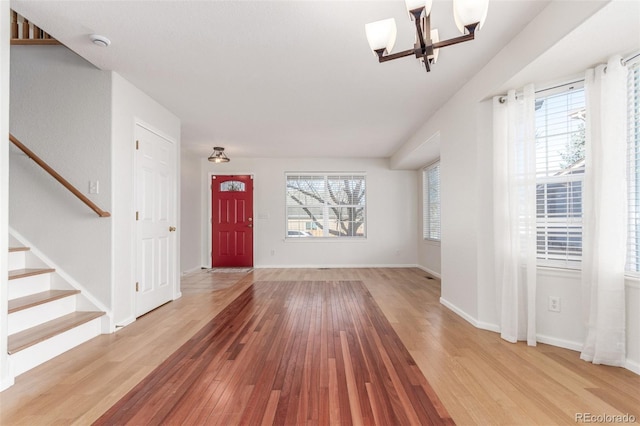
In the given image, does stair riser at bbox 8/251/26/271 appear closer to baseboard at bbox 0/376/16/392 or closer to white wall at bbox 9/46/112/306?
white wall at bbox 9/46/112/306

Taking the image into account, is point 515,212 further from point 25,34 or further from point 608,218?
point 25,34

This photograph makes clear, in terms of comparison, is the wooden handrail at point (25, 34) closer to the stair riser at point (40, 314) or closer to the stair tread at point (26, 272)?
the stair tread at point (26, 272)

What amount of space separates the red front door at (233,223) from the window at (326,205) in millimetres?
912

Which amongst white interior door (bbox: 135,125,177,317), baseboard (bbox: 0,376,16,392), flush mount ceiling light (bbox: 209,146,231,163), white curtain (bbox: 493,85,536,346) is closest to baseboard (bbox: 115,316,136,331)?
white interior door (bbox: 135,125,177,317)

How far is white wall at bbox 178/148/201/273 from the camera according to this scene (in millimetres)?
6024

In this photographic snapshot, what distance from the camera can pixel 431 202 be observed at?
20.3ft

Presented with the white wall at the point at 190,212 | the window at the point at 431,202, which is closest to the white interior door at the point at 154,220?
the white wall at the point at 190,212

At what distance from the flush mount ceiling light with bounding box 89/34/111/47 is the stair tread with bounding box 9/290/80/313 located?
2.12 metres

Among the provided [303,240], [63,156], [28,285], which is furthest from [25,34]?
[303,240]

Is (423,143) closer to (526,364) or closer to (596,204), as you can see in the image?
(596,204)

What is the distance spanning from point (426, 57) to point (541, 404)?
2.06 meters

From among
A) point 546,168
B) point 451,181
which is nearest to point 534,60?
point 546,168

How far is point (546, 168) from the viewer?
8.66 ft

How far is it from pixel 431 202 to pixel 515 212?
3.59m
